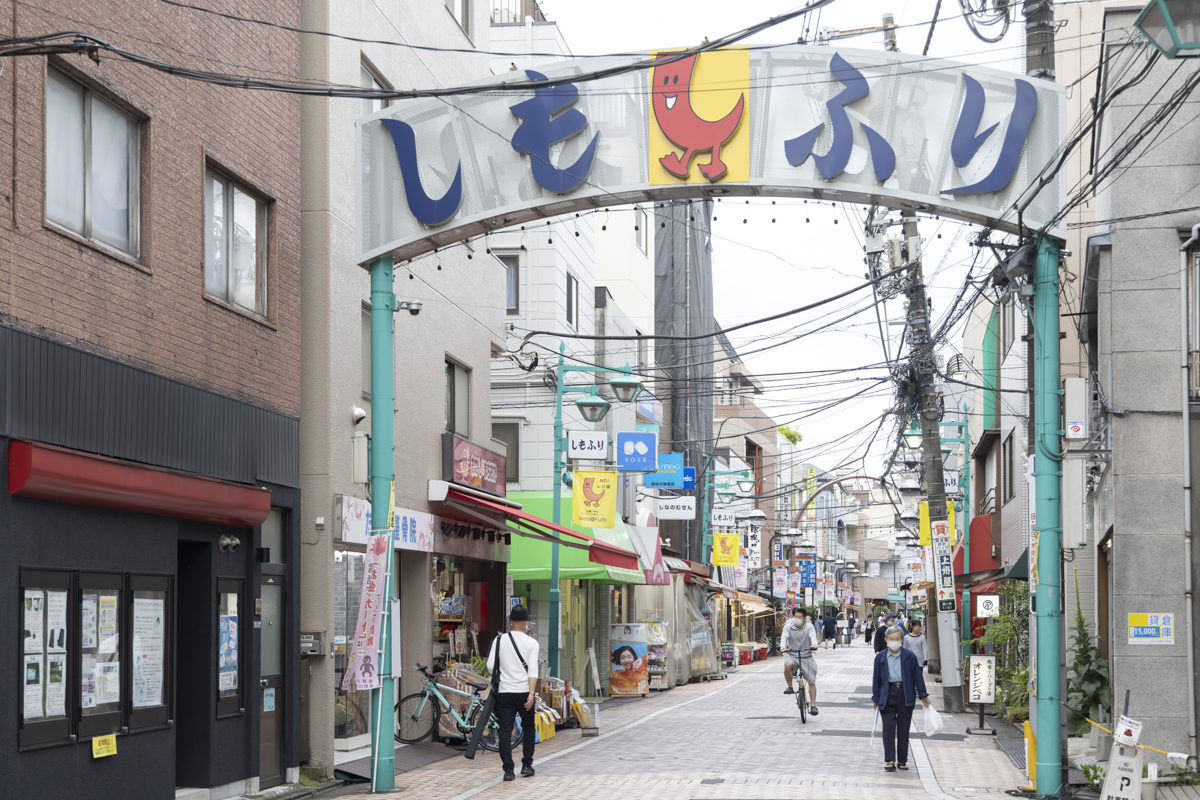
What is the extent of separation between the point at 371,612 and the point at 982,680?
1206 centimetres

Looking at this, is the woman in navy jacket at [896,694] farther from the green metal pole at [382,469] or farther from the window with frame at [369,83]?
the window with frame at [369,83]

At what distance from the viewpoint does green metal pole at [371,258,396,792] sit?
1430 centimetres

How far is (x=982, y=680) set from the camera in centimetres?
2219

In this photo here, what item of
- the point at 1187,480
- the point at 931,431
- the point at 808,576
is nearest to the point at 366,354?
the point at 1187,480

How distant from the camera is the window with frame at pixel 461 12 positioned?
75.8ft

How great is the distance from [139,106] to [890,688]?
1115cm

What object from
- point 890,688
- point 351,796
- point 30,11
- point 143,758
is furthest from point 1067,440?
point 30,11

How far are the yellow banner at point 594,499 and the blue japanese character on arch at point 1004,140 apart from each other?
11.9 metres

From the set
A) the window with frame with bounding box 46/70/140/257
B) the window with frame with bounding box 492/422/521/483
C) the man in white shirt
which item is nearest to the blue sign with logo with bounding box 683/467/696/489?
the window with frame with bounding box 492/422/521/483

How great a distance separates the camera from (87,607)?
11.2m

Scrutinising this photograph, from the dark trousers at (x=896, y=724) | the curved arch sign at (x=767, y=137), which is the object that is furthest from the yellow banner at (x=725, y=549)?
the curved arch sign at (x=767, y=137)

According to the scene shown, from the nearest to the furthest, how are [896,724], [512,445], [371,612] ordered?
[371,612] → [896,724] → [512,445]

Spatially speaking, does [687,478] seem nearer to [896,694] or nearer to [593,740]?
[593,740]

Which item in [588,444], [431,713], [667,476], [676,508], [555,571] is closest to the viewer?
[431,713]
